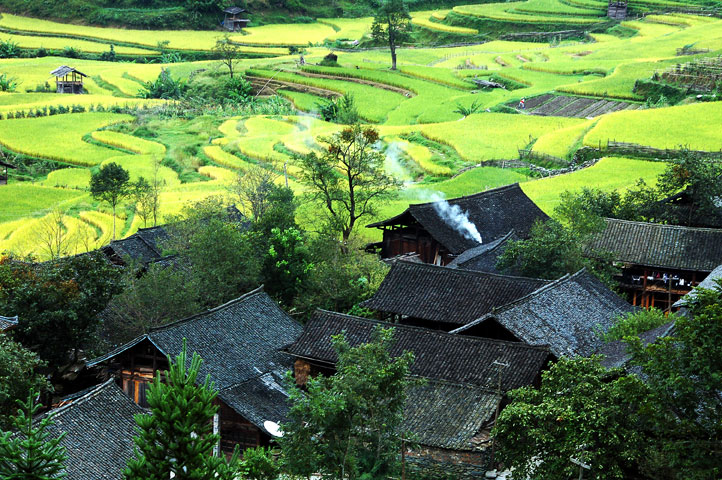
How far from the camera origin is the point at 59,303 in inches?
1237

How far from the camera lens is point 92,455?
77.8 feet

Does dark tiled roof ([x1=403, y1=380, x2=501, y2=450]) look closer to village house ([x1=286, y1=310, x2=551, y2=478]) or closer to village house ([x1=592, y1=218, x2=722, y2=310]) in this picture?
village house ([x1=286, y1=310, x2=551, y2=478])

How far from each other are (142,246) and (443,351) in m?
18.6

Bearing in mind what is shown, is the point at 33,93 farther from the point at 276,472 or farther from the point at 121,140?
the point at 276,472

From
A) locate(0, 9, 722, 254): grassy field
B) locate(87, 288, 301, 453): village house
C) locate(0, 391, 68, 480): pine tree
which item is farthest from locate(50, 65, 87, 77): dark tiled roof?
locate(0, 391, 68, 480): pine tree

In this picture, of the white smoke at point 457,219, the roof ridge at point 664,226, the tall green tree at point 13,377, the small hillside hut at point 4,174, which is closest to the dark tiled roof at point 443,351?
the tall green tree at point 13,377

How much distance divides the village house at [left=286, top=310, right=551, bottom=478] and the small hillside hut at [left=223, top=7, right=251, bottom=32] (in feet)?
272

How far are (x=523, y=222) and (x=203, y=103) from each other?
4442cm

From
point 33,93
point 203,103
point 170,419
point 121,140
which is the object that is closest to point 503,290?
point 170,419

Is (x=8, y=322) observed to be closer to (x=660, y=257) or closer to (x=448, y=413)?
(x=448, y=413)

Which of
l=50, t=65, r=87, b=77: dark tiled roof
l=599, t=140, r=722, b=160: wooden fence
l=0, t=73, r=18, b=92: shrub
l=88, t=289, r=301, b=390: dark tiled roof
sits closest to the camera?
l=88, t=289, r=301, b=390: dark tiled roof

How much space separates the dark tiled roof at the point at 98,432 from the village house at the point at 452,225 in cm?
1810

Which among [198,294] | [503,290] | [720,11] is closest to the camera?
[503,290]

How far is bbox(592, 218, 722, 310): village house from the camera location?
36.9 metres
